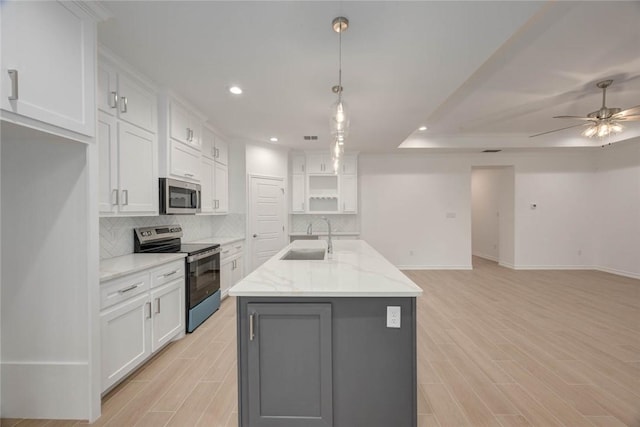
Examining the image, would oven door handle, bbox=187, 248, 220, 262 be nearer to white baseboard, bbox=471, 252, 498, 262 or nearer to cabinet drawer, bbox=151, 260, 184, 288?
cabinet drawer, bbox=151, 260, 184, 288

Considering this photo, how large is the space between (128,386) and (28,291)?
99 centimetres

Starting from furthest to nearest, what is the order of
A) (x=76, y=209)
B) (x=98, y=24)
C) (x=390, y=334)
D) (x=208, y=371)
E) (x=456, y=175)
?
1. (x=456, y=175)
2. (x=208, y=371)
3. (x=98, y=24)
4. (x=76, y=209)
5. (x=390, y=334)

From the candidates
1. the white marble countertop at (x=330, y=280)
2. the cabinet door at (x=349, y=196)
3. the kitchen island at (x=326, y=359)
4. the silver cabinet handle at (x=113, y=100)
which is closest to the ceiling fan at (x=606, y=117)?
the white marble countertop at (x=330, y=280)

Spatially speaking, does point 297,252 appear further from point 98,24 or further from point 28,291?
point 98,24

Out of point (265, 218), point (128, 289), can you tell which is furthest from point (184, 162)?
point (265, 218)

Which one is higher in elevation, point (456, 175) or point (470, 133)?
point (470, 133)

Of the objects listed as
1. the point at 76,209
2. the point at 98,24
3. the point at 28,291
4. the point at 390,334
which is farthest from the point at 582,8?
the point at 28,291

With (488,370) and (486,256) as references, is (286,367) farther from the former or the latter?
(486,256)

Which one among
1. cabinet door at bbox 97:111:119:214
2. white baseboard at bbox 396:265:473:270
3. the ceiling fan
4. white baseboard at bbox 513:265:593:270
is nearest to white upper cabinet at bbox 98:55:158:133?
cabinet door at bbox 97:111:119:214

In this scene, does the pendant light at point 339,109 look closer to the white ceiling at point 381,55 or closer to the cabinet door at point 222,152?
the white ceiling at point 381,55

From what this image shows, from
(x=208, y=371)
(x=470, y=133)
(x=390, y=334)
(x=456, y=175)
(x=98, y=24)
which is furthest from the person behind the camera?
(x=456, y=175)

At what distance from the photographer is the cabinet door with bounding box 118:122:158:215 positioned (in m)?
2.31

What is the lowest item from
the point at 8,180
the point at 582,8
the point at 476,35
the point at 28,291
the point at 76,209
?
the point at 28,291

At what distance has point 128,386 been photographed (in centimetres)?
208
